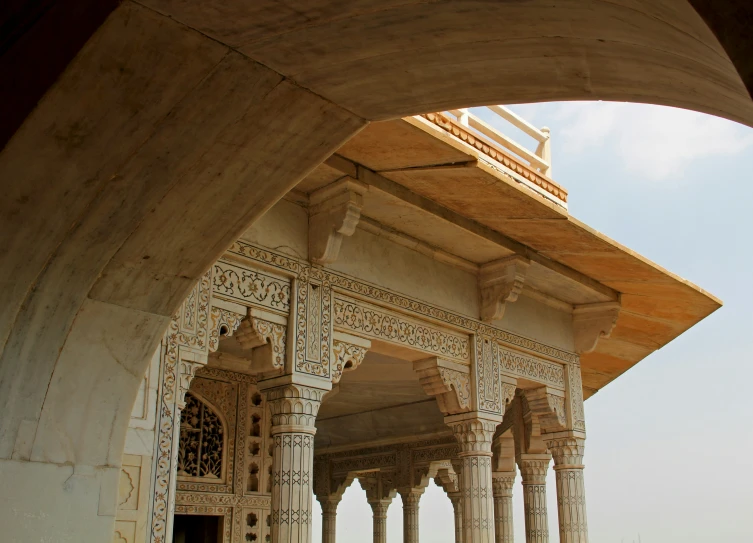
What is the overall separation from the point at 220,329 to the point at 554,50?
4214mm

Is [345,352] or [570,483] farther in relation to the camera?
[570,483]

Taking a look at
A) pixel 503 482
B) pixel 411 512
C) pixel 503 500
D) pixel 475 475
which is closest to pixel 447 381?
pixel 475 475

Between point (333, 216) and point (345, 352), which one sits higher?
point (333, 216)

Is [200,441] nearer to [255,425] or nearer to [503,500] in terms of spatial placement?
[255,425]

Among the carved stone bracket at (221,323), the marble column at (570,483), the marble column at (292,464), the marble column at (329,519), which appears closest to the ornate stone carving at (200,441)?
Result: the marble column at (292,464)

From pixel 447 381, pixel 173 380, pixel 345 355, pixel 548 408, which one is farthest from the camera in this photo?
pixel 548 408

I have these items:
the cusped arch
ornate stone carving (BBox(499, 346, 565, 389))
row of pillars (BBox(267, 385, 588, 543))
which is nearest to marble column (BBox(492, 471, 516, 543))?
row of pillars (BBox(267, 385, 588, 543))

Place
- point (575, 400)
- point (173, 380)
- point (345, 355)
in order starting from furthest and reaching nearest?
point (575, 400)
point (345, 355)
point (173, 380)

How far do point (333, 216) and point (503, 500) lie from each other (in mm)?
7052

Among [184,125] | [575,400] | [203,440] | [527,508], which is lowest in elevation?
[527,508]

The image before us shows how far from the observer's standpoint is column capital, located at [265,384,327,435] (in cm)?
632

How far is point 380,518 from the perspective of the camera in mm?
14023

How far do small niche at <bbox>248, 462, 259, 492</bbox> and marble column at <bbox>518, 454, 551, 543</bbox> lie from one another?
356 centimetres

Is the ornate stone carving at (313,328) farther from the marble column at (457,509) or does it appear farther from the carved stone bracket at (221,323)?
the marble column at (457,509)
